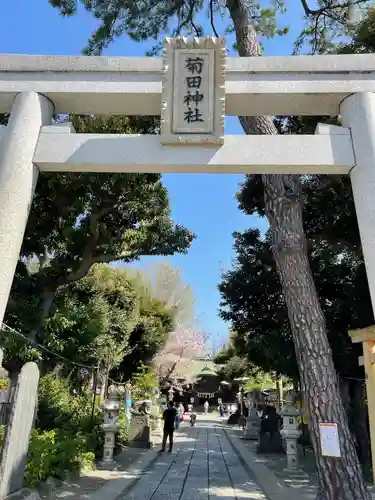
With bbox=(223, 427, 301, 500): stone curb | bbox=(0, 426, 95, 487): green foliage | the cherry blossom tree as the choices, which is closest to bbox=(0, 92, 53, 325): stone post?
bbox=(0, 426, 95, 487): green foliage

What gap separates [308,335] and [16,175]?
4179 mm

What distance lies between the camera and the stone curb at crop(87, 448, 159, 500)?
6758 mm

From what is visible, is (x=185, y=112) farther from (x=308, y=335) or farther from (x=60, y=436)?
(x=60, y=436)

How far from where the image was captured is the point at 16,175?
4.19m

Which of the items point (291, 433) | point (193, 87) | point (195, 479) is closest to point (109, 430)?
point (195, 479)

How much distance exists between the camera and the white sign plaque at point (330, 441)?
198 inches

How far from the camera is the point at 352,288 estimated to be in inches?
410

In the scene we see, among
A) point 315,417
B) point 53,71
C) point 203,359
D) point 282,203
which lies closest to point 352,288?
point 282,203

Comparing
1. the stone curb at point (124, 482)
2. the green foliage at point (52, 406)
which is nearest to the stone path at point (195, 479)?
the stone curb at point (124, 482)

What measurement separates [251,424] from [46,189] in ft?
41.9

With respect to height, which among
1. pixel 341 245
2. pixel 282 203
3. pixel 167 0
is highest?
pixel 167 0

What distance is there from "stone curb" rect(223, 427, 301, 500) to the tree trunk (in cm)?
198

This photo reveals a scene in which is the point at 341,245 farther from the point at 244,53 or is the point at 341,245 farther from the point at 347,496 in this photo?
the point at 347,496

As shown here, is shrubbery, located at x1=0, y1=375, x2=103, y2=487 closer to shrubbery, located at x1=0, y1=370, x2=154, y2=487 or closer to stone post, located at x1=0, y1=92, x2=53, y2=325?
Result: shrubbery, located at x1=0, y1=370, x2=154, y2=487
